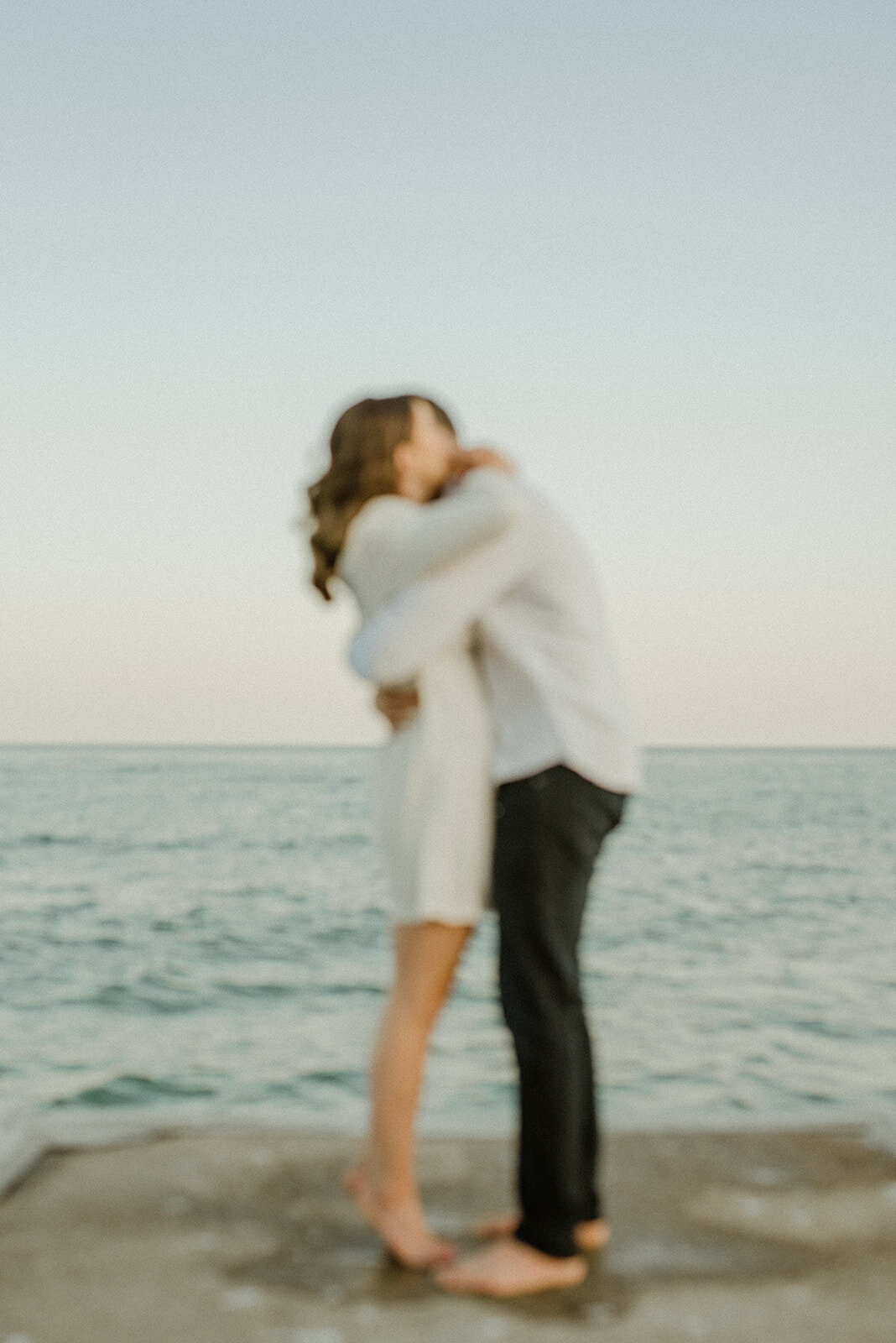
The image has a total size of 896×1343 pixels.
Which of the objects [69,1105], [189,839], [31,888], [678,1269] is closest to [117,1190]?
[678,1269]

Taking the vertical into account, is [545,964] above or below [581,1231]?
above

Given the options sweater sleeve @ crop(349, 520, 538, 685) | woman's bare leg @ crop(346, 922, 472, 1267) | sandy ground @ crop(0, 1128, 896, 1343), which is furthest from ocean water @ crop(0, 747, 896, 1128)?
sweater sleeve @ crop(349, 520, 538, 685)

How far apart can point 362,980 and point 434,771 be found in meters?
10.6

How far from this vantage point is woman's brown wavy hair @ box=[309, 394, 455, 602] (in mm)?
A: 2881

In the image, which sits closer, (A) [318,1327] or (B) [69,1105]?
(A) [318,1327]

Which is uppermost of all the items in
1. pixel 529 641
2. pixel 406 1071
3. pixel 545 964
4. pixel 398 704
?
pixel 529 641

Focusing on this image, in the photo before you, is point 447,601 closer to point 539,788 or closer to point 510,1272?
point 539,788

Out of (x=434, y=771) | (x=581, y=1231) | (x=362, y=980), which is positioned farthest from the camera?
(x=362, y=980)

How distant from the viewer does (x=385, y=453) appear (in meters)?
2.88

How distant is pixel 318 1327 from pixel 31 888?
1928cm

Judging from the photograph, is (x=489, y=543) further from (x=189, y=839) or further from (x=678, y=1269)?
(x=189, y=839)

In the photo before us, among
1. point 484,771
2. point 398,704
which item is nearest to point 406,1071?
point 484,771

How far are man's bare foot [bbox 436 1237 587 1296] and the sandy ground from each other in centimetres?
4

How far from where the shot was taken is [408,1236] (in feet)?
9.48
